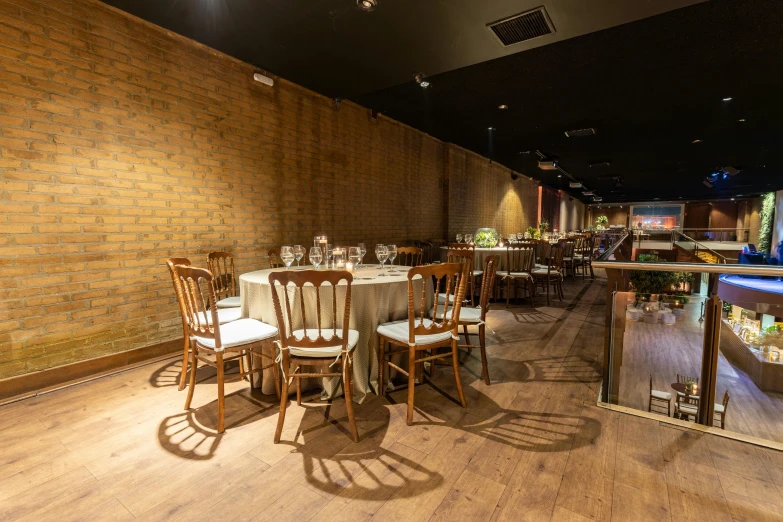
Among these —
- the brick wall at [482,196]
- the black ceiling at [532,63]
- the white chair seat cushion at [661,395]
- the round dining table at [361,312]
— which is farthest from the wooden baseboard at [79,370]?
the brick wall at [482,196]

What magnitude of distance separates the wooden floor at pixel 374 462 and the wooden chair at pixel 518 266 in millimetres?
2835

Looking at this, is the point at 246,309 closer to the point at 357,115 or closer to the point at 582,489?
the point at 582,489

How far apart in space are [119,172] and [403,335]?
2.86 meters

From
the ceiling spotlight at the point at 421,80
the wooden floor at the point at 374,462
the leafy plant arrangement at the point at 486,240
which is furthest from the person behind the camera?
the leafy plant arrangement at the point at 486,240

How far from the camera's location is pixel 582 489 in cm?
168

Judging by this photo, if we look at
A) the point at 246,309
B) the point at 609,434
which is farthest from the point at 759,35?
the point at 246,309

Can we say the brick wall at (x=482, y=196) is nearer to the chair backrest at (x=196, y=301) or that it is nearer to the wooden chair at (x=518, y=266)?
the wooden chair at (x=518, y=266)

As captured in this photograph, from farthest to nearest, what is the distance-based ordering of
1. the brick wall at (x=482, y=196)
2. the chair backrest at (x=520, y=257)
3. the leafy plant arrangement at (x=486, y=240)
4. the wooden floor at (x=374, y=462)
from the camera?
the brick wall at (x=482, y=196), the leafy plant arrangement at (x=486, y=240), the chair backrest at (x=520, y=257), the wooden floor at (x=374, y=462)

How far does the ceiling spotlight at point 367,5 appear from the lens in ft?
9.03

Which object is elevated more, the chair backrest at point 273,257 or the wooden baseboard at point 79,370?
the chair backrest at point 273,257

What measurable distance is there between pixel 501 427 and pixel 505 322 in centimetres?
262

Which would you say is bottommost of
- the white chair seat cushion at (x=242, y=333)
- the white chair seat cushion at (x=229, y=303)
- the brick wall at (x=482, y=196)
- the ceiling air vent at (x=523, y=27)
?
the white chair seat cushion at (x=242, y=333)

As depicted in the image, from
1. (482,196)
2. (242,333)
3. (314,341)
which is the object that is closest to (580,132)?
(482,196)

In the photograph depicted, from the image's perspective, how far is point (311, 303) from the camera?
8.04ft
